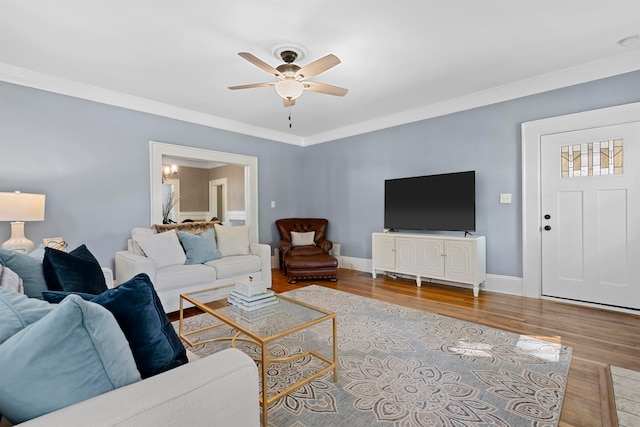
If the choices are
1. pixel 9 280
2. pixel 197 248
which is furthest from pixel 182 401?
pixel 197 248

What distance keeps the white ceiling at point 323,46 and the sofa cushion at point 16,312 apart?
217 cm

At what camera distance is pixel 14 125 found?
3.16 meters

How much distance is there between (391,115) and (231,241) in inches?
121

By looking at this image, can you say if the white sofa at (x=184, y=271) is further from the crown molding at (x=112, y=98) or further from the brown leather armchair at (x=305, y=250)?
the crown molding at (x=112, y=98)

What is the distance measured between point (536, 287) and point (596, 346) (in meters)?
1.32

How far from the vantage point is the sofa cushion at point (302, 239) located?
5285 millimetres

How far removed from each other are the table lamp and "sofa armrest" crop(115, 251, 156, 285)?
771 mm

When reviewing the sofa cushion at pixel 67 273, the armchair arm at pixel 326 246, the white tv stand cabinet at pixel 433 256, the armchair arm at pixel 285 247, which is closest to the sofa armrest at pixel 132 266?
the sofa cushion at pixel 67 273

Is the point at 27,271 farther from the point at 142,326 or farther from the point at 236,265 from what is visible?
the point at 236,265

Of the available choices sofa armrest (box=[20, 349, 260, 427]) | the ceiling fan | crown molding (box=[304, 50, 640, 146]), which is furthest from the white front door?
sofa armrest (box=[20, 349, 260, 427])

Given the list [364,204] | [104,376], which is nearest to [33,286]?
[104,376]

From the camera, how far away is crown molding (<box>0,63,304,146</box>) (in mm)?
3166

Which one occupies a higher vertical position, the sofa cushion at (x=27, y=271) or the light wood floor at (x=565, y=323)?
the sofa cushion at (x=27, y=271)

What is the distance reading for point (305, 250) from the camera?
Result: 4.98 meters
